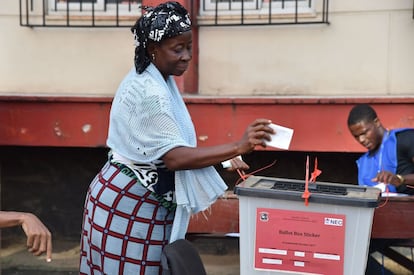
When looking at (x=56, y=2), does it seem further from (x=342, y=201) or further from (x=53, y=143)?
(x=342, y=201)

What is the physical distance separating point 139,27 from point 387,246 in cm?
204

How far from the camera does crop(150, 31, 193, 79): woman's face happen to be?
2.63 metres

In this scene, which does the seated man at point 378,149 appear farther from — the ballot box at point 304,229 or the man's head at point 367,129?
the ballot box at point 304,229

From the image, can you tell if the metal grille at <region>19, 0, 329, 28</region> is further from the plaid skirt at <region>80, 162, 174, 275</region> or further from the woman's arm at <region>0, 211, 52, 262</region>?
the woman's arm at <region>0, 211, 52, 262</region>

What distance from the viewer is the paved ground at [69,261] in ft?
18.4

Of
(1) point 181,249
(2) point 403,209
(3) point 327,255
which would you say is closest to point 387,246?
(2) point 403,209

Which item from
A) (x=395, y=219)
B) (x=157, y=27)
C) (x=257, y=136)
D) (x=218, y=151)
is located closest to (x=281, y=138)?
(x=257, y=136)

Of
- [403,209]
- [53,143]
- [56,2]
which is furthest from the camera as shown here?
[56,2]

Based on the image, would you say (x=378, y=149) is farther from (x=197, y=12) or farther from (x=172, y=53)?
(x=197, y=12)

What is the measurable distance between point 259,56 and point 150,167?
123 inches

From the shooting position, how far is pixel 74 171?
19.8 ft

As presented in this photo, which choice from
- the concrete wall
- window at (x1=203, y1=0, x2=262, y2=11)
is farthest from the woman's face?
window at (x1=203, y1=0, x2=262, y2=11)

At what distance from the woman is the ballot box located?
0.22m

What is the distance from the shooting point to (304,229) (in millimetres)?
2697
